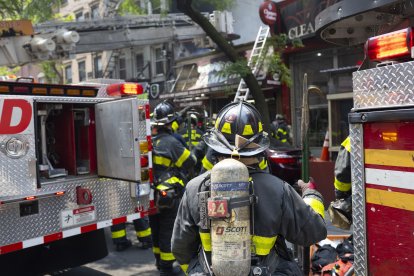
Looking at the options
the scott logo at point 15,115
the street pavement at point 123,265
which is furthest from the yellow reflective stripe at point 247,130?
the street pavement at point 123,265

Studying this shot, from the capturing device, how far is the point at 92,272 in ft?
18.0

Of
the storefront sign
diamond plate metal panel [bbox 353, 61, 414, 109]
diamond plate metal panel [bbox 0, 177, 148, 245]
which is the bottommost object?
diamond plate metal panel [bbox 0, 177, 148, 245]

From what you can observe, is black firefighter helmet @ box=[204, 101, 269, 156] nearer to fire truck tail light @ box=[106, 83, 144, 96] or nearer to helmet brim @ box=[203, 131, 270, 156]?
helmet brim @ box=[203, 131, 270, 156]

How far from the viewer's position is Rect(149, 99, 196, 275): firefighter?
5012 mm

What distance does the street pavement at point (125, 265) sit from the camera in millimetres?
5389

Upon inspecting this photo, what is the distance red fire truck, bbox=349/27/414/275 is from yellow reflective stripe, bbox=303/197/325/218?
19 cm

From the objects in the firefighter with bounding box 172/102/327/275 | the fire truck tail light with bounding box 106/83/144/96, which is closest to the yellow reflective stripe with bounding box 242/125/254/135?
the firefighter with bounding box 172/102/327/275

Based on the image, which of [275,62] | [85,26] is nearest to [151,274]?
[275,62]

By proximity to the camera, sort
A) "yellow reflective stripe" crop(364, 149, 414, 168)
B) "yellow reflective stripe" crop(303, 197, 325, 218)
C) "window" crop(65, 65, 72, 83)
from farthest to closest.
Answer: "window" crop(65, 65, 72, 83) < "yellow reflective stripe" crop(303, 197, 325, 218) < "yellow reflective stripe" crop(364, 149, 414, 168)

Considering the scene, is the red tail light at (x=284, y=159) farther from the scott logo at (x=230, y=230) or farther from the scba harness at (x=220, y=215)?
the scott logo at (x=230, y=230)

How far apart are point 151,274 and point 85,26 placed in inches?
371

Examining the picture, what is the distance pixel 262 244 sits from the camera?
2203 mm

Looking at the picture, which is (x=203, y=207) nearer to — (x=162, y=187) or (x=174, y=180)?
(x=162, y=187)

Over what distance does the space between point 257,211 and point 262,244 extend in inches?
6.6
